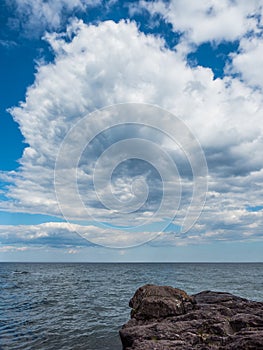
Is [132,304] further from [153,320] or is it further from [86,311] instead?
[86,311]

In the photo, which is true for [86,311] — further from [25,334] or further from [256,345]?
[256,345]

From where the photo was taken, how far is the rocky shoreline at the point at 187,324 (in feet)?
38.6

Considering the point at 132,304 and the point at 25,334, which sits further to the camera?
the point at 25,334

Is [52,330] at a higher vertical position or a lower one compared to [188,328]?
lower

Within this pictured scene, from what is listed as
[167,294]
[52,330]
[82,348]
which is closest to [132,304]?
[167,294]

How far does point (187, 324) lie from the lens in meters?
14.2

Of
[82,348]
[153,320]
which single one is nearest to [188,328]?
[153,320]

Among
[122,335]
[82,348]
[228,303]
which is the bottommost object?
[82,348]

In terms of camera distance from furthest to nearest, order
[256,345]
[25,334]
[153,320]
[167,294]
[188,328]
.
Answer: [25,334] < [167,294] < [153,320] < [188,328] < [256,345]

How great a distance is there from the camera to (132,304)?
18.5 m

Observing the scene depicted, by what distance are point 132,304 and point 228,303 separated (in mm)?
6037

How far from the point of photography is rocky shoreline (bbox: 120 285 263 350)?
38.6 ft

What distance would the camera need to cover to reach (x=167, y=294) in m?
18.0

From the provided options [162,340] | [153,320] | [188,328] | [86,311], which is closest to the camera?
[162,340]
